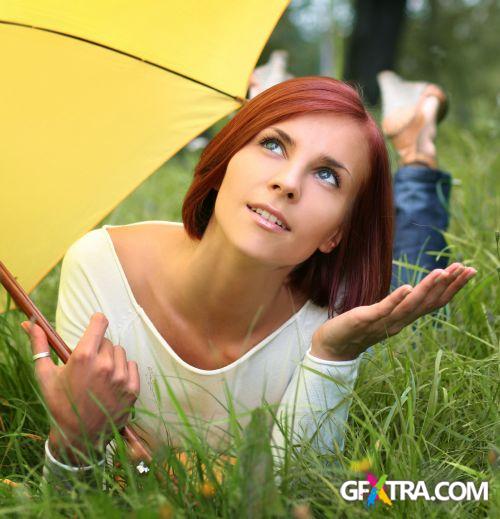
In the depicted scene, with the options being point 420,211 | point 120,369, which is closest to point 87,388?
point 120,369

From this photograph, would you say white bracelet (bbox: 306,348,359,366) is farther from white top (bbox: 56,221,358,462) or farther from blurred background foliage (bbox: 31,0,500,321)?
blurred background foliage (bbox: 31,0,500,321)

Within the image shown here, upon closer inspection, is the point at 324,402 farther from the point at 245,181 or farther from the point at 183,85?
the point at 183,85

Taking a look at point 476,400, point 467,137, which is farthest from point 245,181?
point 467,137

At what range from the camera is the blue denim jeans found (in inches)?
141

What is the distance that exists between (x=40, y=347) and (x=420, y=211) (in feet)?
6.68

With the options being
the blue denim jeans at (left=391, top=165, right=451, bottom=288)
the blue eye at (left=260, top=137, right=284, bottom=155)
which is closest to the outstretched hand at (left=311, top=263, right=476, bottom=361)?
the blue eye at (left=260, top=137, right=284, bottom=155)

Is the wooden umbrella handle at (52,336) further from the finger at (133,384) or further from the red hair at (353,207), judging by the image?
the red hair at (353,207)

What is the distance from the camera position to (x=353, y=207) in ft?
8.01

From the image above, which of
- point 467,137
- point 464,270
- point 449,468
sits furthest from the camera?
point 467,137

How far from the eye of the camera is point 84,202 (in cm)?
265

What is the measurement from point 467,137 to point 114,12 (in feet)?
12.2

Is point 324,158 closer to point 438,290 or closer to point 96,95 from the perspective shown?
point 438,290

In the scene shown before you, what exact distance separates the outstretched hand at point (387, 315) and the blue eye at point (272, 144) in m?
0.50

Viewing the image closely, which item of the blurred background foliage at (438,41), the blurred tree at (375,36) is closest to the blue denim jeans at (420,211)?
the blurred tree at (375,36)
